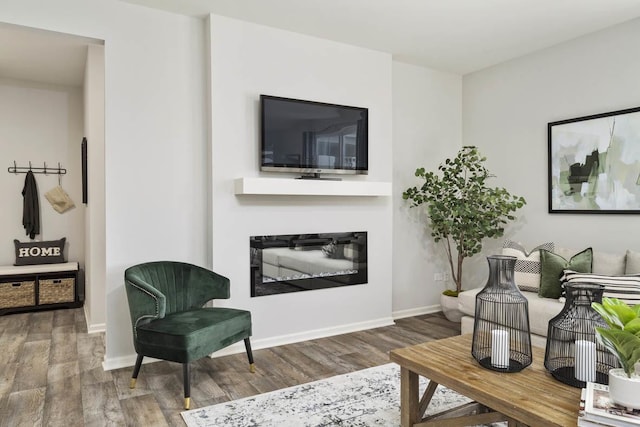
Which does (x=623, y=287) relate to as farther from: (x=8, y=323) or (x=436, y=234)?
(x=8, y=323)

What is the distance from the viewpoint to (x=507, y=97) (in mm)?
4633

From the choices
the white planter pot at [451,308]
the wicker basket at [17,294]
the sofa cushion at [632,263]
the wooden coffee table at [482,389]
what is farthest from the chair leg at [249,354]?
the wicker basket at [17,294]

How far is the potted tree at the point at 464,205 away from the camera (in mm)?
4262

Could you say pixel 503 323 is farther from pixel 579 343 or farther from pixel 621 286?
pixel 621 286

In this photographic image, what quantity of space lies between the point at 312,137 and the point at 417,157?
1.49 metres

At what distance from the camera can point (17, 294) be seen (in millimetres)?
4844

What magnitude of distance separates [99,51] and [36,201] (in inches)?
90.6

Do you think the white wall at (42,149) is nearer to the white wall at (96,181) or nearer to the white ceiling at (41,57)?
the white ceiling at (41,57)

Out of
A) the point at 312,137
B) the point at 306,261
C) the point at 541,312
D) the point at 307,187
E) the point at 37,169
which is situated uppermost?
the point at 312,137

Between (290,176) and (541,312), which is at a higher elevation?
(290,176)

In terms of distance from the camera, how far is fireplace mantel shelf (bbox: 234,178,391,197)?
3.46m

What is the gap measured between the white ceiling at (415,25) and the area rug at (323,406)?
2.75m

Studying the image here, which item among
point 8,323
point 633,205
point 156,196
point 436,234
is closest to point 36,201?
point 8,323

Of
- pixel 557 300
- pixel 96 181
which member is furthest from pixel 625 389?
pixel 96 181
